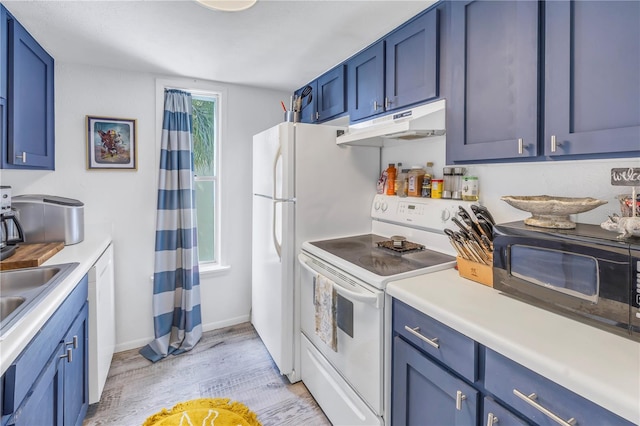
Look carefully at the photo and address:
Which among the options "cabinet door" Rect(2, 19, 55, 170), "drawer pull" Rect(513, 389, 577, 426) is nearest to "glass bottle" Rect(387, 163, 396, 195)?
"drawer pull" Rect(513, 389, 577, 426)

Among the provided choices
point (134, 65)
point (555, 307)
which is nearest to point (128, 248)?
point (134, 65)

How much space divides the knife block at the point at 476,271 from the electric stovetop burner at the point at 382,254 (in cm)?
16

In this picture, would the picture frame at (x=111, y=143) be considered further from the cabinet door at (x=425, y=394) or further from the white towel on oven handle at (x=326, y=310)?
the cabinet door at (x=425, y=394)

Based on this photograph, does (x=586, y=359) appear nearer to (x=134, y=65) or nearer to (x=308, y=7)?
(x=308, y=7)

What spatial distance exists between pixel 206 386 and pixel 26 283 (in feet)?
3.94

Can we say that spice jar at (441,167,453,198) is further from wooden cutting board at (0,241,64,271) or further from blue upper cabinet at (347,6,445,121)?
wooden cutting board at (0,241,64,271)

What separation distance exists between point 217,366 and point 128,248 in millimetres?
1165

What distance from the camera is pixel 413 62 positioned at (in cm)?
166

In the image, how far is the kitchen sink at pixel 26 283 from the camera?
4.00ft

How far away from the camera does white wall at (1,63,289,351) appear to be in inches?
90.0

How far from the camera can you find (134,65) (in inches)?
91.0

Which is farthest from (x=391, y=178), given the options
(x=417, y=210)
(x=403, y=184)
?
(x=417, y=210)

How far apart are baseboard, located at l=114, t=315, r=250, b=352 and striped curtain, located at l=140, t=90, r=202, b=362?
0.31 feet

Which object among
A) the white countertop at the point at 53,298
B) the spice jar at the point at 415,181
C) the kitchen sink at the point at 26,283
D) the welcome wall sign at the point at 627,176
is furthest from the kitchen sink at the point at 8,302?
the welcome wall sign at the point at 627,176
